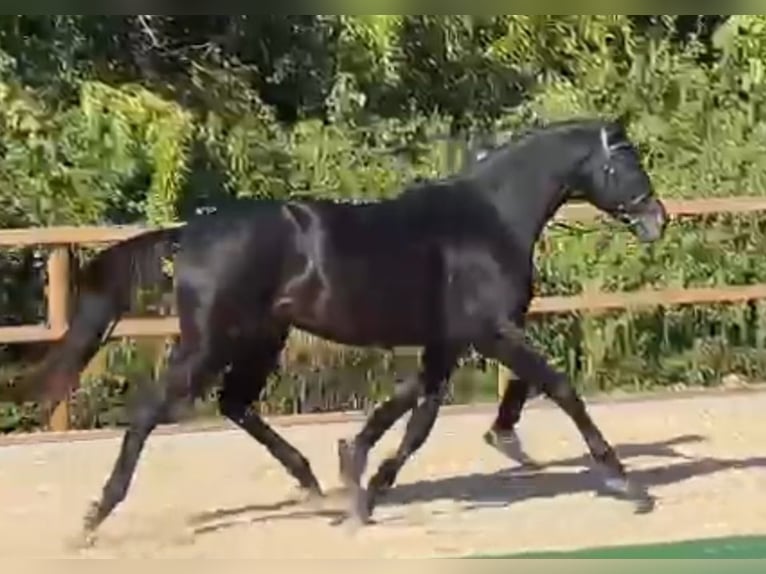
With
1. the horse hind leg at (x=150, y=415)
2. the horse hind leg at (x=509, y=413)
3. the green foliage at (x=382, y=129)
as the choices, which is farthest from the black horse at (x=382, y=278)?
the green foliage at (x=382, y=129)

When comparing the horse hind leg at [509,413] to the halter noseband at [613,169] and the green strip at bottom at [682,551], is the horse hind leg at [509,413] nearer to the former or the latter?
the halter noseband at [613,169]

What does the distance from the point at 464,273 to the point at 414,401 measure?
1.81ft

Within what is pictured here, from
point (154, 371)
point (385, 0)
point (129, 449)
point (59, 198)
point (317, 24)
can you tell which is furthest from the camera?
A: point (317, 24)

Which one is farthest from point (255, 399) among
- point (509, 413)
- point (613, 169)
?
point (613, 169)

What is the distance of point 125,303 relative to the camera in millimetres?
6309

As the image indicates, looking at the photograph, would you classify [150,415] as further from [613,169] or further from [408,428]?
[613,169]

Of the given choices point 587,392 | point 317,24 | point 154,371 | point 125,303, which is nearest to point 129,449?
point 125,303

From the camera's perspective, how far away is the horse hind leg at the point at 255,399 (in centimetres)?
647

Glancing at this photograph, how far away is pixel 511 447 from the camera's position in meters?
7.71

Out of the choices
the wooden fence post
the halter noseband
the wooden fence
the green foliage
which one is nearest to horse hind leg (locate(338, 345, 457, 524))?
the halter noseband

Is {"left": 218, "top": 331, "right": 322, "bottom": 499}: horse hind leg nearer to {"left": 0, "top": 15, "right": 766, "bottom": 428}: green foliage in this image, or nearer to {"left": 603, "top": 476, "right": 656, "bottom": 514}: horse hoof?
{"left": 603, "top": 476, "right": 656, "bottom": 514}: horse hoof

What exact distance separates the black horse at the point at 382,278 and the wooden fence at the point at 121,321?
1981 millimetres

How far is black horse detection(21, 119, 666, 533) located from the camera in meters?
6.08

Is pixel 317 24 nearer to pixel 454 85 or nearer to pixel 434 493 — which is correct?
pixel 454 85
